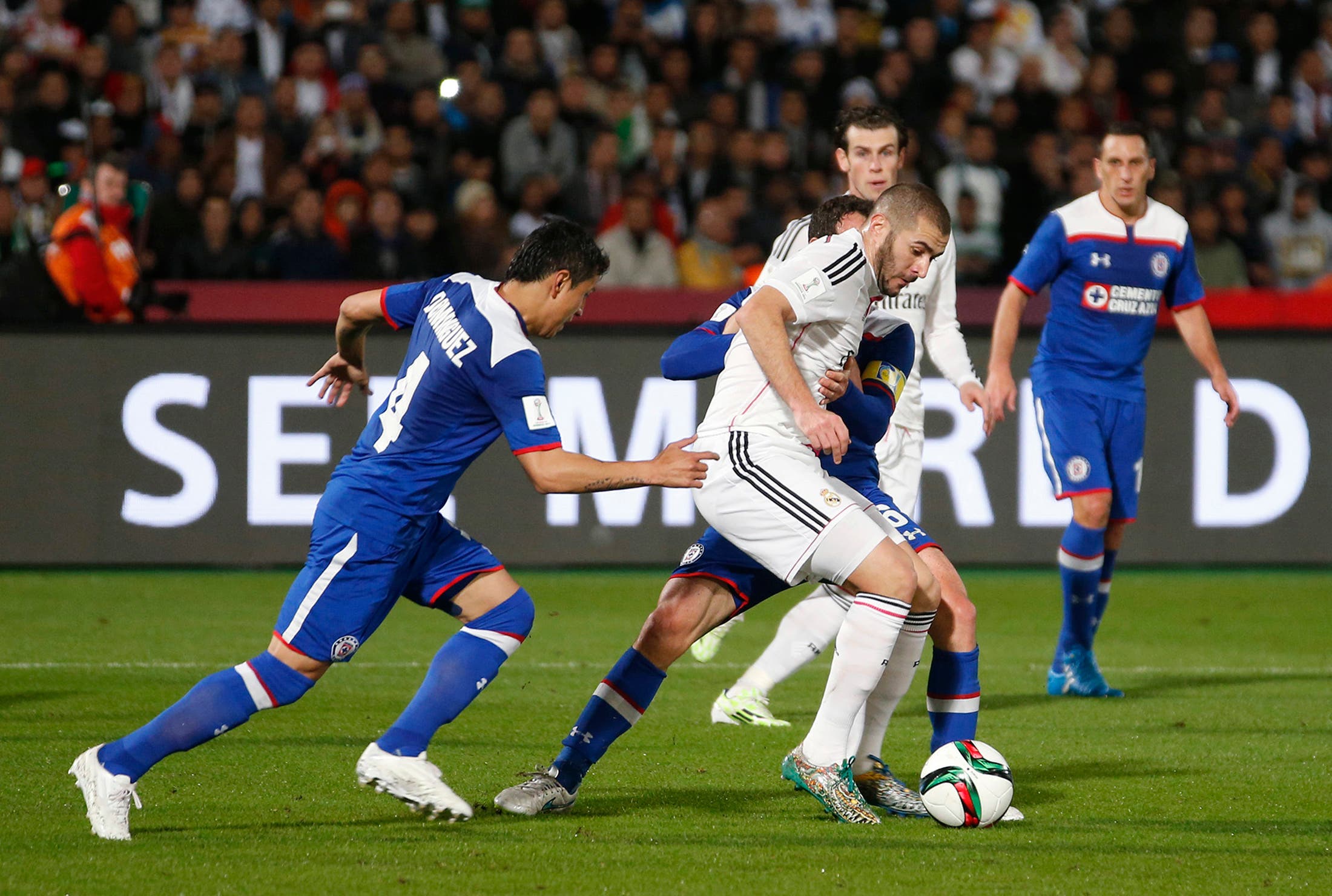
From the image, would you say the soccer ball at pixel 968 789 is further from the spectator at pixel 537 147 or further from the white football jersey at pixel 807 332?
the spectator at pixel 537 147

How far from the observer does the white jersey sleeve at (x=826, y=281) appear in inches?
188

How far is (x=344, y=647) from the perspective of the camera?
4.65 metres

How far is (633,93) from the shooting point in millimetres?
14531

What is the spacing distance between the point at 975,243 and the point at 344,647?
9590mm

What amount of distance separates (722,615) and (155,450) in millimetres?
6274

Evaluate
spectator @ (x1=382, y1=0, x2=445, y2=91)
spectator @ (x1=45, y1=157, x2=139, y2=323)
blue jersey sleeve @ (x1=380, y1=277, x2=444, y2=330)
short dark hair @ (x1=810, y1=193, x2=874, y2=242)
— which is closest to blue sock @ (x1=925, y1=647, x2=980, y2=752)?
short dark hair @ (x1=810, y1=193, x2=874, y2=242)

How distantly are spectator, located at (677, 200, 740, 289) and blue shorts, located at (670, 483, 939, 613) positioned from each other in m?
7.59

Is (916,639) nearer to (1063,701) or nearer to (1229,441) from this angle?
(1063,701)

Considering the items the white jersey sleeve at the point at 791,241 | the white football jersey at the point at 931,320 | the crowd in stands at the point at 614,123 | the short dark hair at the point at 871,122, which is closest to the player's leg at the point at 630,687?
the white jersey sleeve at the point at 791,241

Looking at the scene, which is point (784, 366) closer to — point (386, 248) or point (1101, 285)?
point (1101, 285)

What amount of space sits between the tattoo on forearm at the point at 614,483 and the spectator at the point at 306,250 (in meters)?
8.14

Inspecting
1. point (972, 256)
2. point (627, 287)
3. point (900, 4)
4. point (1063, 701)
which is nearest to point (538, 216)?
point (627, 287)

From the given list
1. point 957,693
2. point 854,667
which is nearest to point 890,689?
point 957,693

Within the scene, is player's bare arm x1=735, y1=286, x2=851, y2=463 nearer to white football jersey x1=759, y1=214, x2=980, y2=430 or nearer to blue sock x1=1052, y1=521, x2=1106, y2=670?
white football jersey x1=759, y1=214, x2=980, y2=430
